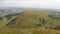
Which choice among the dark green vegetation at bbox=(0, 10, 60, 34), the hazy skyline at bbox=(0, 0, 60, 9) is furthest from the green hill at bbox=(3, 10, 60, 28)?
the hazy skyline at bbox=(0, 0, 60, 9)

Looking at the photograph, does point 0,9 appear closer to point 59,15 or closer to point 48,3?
point 48,3

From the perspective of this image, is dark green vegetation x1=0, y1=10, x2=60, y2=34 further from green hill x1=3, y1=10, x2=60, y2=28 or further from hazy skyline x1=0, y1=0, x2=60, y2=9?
hazy skyline x1=0, y1=0, x2=60, y2=9

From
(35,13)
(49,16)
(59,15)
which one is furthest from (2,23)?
(59,15)

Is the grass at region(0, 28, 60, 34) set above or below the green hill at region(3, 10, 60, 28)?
below

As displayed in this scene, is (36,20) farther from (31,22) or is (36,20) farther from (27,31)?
(27,31)

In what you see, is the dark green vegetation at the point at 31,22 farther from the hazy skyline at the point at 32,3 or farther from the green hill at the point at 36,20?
the hazy skyline at the point at 32,3

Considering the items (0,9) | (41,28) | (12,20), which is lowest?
(41,28)

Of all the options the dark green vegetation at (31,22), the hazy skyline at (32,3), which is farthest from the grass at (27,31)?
the hazy skyline at (32,3)

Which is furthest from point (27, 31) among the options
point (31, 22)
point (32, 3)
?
point (32, 3)

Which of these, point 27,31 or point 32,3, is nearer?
point 27,31
